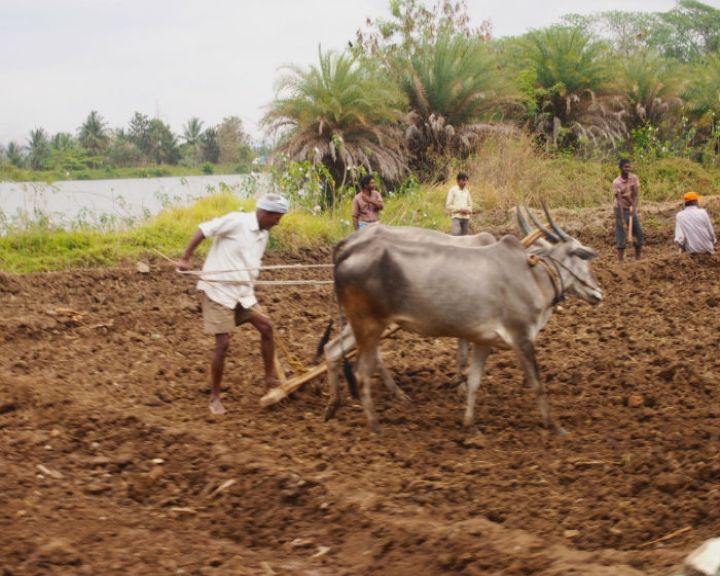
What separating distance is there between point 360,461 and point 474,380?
1087 mm

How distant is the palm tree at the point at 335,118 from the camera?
59.4ft

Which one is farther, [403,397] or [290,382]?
[403,397]

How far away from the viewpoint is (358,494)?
18.0 feet

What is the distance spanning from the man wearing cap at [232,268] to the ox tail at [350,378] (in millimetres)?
577

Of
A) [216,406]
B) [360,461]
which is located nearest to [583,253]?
[360,461]

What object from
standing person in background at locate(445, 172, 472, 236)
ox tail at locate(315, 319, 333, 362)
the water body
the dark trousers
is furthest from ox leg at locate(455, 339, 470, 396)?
the water body

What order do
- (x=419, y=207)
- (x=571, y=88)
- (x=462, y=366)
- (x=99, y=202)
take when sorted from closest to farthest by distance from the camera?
(x=462, y=366) < (x=99, y=202) < (x=419, y=207) < (x=571, y=88)

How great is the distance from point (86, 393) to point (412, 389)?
7.66ft

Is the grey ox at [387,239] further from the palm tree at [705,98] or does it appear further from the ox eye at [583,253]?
the palm tree at [705,98]

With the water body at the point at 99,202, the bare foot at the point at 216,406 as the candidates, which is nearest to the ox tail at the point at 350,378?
the bare foot at the point at 216,406

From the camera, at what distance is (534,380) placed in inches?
267

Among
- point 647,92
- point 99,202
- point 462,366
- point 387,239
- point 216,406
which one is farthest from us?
point 647,92

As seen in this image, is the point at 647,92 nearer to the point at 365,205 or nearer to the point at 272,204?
the point at 365,205

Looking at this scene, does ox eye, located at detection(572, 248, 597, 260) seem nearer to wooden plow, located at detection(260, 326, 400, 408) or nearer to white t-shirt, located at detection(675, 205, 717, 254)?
wooden plow, located at detection(260, 326, 400, 408)
